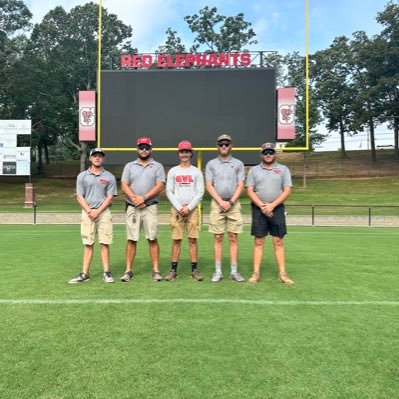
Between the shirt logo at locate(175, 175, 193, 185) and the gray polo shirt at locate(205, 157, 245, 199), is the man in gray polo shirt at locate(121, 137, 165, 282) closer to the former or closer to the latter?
the shirt logo at locate(175, 175, 193, 185)

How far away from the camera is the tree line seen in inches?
1401

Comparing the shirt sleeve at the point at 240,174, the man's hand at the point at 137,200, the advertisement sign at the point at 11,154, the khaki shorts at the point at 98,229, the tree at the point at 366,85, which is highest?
the tree at the point at 366,85

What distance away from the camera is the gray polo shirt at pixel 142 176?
4.91 metres

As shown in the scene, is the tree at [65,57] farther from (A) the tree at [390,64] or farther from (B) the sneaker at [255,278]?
(B) the sneaker at [255,278]

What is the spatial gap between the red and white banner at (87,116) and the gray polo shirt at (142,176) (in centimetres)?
969

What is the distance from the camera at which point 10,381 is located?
2.43m

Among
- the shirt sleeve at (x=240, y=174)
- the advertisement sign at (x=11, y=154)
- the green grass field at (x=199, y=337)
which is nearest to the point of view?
the green grass field at (x=199, y=337)

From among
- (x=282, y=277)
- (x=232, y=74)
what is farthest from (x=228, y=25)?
(x=282, y=277)

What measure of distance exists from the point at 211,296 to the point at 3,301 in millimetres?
2101

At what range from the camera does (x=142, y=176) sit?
4922 mm

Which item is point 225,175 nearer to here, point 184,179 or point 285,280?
point 184,179

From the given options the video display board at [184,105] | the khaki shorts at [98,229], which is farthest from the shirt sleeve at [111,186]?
the video display board at [184,105]

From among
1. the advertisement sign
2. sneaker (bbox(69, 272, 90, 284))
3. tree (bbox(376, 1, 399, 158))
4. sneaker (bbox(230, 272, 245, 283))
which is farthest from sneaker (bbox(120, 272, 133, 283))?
tree (bbox(376, 1, 399, 158))

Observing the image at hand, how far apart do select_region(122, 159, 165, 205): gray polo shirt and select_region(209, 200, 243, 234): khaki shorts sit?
754 mm
